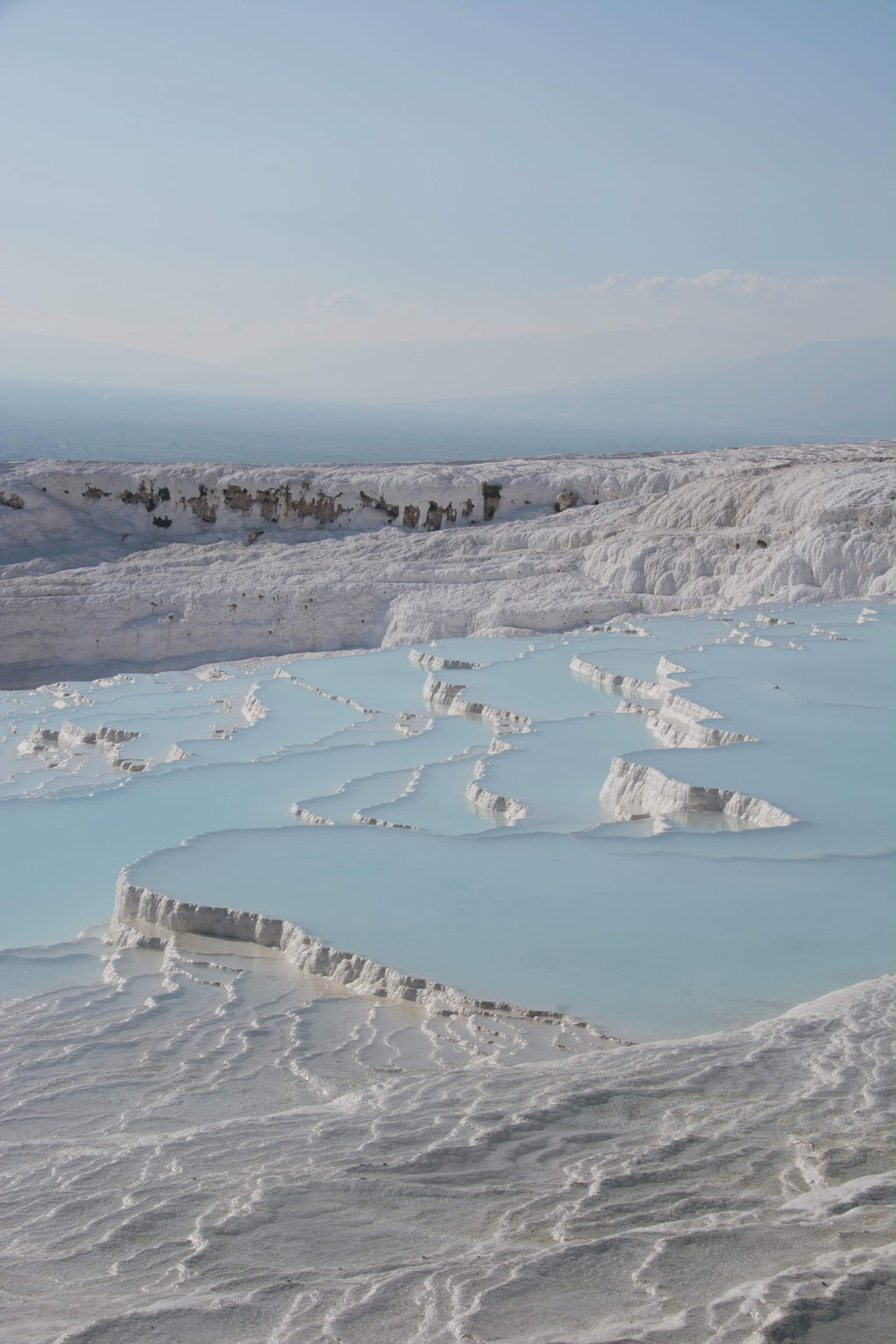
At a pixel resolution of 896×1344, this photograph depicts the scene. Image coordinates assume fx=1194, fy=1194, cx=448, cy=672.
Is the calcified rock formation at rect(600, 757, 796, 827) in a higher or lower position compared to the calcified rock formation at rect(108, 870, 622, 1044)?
higher

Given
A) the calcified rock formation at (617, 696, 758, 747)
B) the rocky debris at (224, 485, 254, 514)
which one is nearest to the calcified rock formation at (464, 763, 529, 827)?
the calcified rock formation at (617, 696, 758, 747)

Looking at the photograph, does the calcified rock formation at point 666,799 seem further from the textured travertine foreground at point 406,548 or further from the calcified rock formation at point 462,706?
the textured travertine foreground at point 406,548

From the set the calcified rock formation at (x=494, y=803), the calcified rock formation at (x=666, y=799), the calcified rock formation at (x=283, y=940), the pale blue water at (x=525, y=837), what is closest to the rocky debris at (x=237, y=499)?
the pale blue water at (x=525, y=837)

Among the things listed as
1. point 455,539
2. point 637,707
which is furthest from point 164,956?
point 455,539

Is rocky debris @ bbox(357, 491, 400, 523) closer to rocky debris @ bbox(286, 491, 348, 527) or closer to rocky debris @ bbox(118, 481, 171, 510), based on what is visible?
rocky debris @ bbox(286, 491, 348, 527)

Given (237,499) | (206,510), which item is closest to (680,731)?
(237,499)

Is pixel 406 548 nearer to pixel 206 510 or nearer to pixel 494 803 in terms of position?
pixel 206 510

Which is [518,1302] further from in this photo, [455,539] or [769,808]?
[455,539]
